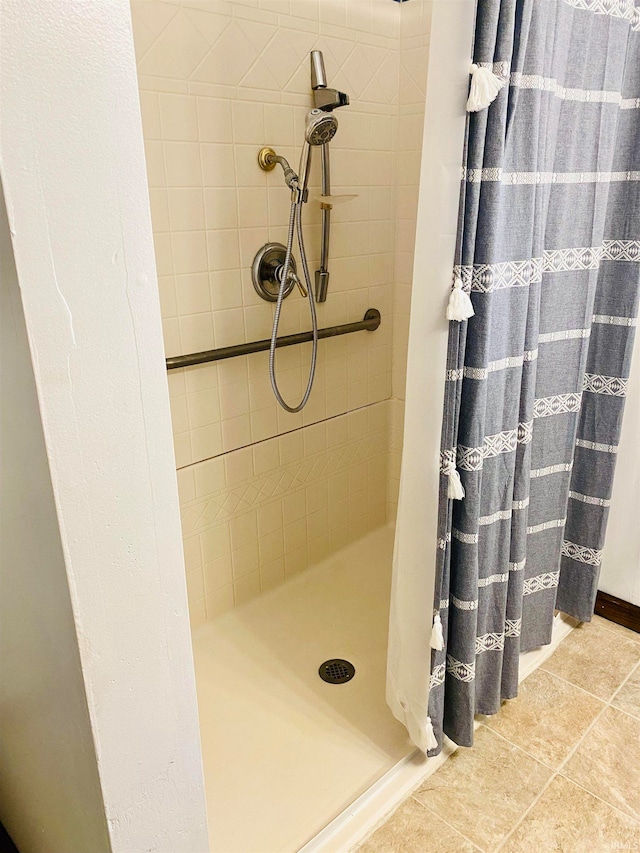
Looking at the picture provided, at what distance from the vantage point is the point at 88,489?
0.66 metres

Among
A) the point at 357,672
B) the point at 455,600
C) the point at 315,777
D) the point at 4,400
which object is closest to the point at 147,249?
the point at 4,400

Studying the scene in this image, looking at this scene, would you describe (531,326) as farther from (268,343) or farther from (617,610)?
(617,610)

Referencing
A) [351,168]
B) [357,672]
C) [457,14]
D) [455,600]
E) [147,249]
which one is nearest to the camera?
[147,249]

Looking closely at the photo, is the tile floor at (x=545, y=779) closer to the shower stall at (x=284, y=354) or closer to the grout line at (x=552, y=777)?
the grout line at (x=552, y=777)

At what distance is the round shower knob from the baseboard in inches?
52.1

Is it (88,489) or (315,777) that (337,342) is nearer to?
(315,777)

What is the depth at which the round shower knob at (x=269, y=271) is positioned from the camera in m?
1.77

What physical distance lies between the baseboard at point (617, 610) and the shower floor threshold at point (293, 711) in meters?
0.65

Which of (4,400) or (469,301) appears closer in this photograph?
(4,400)

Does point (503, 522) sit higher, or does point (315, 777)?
point (503, 522)

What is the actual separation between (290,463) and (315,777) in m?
0.91

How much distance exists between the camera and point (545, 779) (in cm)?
143

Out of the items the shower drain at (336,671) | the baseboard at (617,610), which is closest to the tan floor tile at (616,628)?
the baseboard at (617,610)

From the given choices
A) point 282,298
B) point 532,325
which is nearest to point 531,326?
point 532,325
